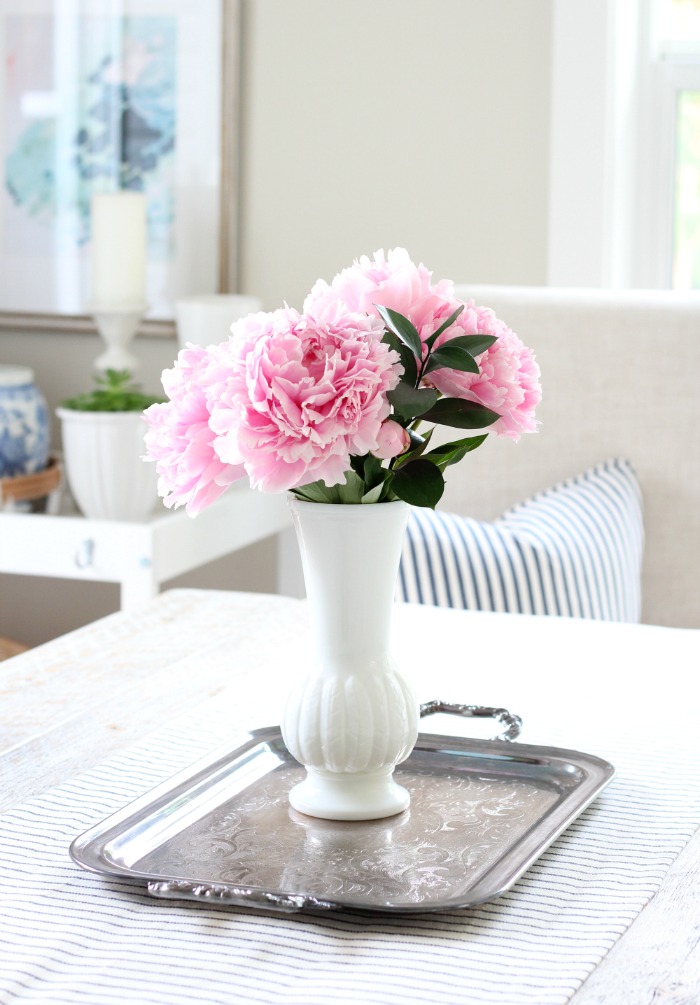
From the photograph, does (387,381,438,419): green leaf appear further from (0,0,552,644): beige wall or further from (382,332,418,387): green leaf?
(0,0,552,644): beige wall

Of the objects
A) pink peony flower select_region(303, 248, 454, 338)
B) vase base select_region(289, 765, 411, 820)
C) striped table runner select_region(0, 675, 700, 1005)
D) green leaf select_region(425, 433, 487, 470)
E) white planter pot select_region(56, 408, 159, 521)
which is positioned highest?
pink peony flower select_region(303, 248, 454, 338)

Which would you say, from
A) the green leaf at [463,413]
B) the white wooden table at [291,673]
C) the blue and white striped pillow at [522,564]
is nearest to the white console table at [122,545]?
the blue and white striped pillow at [522,564]

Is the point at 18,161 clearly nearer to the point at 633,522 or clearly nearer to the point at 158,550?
the point at 158,550

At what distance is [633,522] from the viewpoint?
183cm

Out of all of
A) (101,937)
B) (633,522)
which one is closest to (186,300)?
(633,522)

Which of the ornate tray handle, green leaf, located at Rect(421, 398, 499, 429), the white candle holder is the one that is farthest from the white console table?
green leaf, located at Rect(421, 398, 499, 429)

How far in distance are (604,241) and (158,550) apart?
0.94 meters

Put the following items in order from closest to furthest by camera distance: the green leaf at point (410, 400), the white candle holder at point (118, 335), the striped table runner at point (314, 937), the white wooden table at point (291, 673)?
the striped table runner at point (314, 937)
the green leaf at point (410, 400)
the white wooden table at point (291, 673)
the white candle holder at point (118, 335)

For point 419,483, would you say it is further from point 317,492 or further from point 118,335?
point 118,335

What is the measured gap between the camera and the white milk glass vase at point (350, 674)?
2.61 feet

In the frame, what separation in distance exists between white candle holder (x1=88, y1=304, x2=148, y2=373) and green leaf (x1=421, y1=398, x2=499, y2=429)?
1784 mm

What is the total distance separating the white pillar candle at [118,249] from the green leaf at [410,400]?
1768 millimetres

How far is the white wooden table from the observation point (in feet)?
3.08

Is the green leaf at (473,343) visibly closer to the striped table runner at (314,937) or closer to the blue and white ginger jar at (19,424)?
the striped table runner at (314,937)
